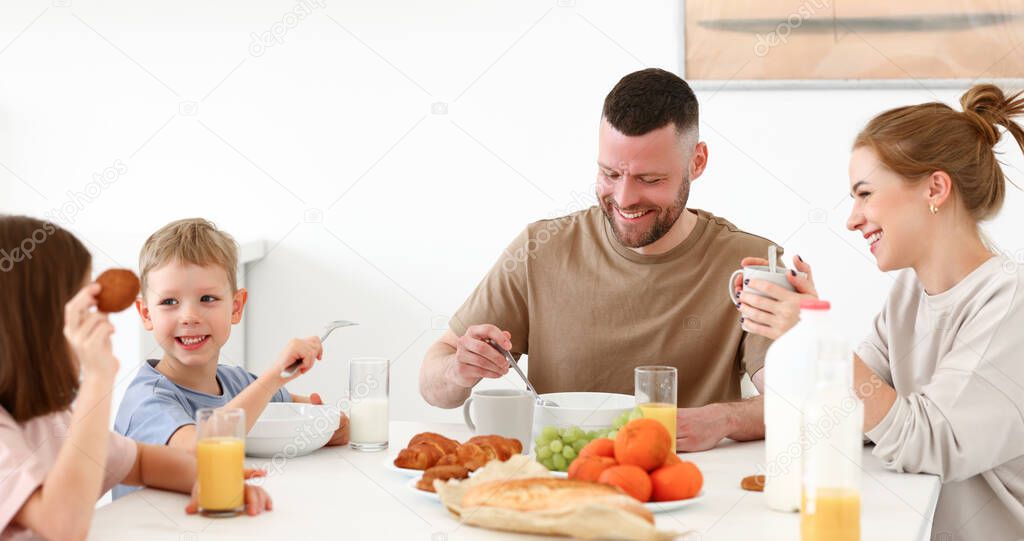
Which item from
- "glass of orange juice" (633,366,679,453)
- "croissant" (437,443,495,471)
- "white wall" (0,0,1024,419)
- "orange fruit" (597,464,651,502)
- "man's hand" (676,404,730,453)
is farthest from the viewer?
"white wall" (0,0,1024,419)

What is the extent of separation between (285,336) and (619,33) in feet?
4.18

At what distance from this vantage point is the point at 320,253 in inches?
123

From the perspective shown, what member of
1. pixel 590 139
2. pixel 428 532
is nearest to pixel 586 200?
pixel 590 139

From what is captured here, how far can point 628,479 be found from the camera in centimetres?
115

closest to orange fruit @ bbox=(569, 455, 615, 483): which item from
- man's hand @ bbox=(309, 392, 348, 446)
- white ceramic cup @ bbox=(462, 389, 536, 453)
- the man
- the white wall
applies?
white ceramic cup @ bbox=(462, 389, 536, 453)

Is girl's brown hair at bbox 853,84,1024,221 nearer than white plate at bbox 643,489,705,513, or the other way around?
white plate at bbox 643,489,705,513

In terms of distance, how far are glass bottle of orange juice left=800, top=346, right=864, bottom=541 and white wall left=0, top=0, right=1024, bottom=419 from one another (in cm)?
185

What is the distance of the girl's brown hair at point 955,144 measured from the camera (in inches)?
65.2

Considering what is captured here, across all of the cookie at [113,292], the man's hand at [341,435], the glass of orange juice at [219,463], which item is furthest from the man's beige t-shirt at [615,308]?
the cookie at [113,292]

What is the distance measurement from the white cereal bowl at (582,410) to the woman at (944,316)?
0.22m

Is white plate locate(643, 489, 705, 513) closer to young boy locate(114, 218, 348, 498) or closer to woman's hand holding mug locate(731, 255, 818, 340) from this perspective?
woman's hand holding mug locate(731, 255, 818, 340)

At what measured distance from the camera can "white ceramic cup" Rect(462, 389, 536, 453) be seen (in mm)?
1478

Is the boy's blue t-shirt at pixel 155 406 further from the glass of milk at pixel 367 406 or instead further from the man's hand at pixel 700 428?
the man's hand at pixel 700 428

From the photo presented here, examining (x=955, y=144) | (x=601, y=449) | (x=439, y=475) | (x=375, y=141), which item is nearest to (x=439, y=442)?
(x=439, y=475)
